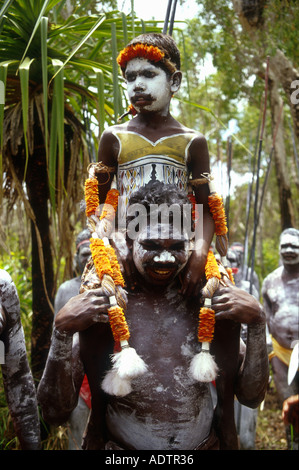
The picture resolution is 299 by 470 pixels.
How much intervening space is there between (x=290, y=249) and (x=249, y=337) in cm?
332

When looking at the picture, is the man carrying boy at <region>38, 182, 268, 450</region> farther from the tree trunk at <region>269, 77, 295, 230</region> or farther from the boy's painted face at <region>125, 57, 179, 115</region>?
the tree trunk at <region>269, 77, 295, 230</region>

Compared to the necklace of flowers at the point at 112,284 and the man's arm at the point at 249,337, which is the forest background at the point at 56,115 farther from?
the man's arm at the point at 249,337

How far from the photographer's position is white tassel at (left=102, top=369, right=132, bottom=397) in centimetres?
194

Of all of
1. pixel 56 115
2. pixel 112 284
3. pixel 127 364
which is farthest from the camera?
pixel 56 115

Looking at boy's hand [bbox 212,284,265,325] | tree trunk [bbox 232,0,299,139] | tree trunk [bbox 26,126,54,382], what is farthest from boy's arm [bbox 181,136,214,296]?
tree trunk [bbox 232,0,299,139]

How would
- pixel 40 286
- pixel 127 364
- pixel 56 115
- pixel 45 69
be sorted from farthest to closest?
1. pixel 40 286
2. pixel 56 115
3. pixel 45 69
4. pixel 127 364

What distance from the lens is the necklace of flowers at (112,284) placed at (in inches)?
75.7

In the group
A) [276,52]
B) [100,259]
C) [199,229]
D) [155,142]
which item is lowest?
[100,259]

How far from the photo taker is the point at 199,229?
230cm

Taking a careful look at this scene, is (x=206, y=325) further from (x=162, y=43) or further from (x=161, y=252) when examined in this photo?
(x=162, y=43)

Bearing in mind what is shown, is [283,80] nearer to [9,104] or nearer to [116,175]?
[9,104]

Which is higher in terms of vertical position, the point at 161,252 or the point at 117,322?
the point at 161,252

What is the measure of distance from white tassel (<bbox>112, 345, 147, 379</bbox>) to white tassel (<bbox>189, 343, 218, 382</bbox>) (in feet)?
0.69

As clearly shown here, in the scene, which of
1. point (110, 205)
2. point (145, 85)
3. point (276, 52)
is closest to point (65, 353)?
point (110, 205)
